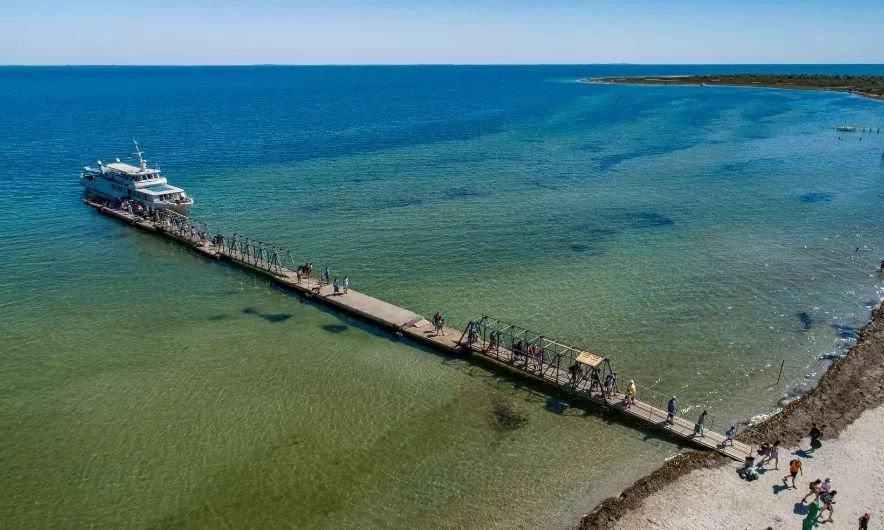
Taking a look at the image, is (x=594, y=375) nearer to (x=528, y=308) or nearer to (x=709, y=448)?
(x=709, y=448)

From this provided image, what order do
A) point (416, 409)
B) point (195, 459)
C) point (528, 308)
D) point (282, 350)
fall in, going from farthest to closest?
point (528, 308), point (282, 350), point (416, 409), point (195, 459)

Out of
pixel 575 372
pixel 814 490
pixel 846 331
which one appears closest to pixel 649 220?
pixel 846 331

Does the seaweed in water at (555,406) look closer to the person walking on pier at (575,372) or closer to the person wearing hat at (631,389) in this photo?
the person walking on pier at (575,372)

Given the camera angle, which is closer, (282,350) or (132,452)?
(132,452)

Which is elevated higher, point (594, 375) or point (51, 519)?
point (594, 375)

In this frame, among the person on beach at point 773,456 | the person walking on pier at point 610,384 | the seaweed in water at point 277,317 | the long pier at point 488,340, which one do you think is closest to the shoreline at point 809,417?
the person on beach at point 773,456

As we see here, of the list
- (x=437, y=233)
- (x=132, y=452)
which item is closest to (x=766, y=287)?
(x=437, y=233)
